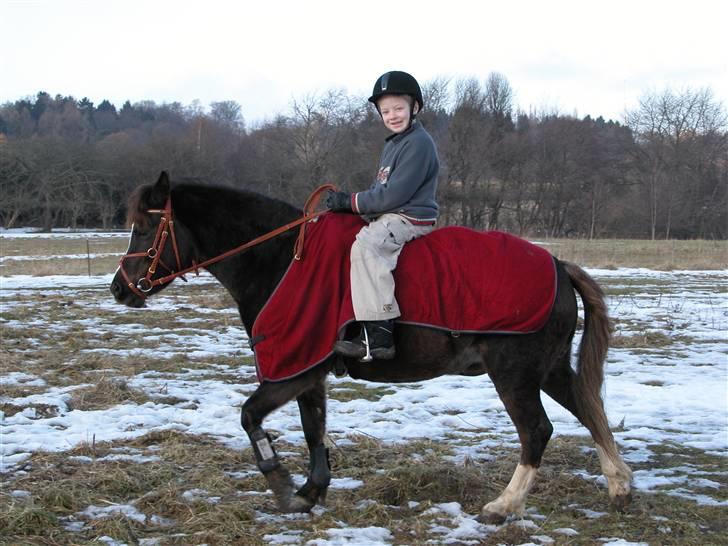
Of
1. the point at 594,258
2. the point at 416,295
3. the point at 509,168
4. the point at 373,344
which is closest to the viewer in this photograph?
the point at 373,344

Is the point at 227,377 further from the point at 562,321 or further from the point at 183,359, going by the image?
the point at 562,321

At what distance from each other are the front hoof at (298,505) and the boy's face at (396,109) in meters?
2.57

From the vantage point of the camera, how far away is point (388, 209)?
183 inches

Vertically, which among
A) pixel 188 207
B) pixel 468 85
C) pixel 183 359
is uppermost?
pixel 468 85

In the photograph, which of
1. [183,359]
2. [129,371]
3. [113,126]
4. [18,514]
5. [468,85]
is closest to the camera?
[18,514]

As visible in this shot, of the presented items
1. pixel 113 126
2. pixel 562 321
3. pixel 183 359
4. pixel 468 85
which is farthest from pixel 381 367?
pixel 113 126

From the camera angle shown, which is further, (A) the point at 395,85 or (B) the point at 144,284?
(B) the point at 144,284

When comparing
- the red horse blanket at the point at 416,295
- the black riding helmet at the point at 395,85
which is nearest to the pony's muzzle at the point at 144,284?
the red horse blanket at the point at 416,295

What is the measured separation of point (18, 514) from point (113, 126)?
113480 mm

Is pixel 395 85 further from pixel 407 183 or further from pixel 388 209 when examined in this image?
pixel 388 209

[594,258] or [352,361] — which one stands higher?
[352,361]

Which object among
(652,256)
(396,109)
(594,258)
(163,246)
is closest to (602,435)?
(396,109)

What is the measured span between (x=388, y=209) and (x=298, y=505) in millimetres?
2042

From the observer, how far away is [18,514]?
4215mm
